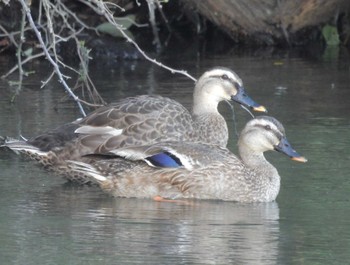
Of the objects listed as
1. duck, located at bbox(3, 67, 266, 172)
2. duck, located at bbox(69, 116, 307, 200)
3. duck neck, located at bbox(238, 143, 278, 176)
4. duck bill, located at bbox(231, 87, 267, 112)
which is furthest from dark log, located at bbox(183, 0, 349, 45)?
duck, located at bbox(69, 116, 307, 200)

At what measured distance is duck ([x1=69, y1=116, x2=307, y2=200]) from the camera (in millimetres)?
10461

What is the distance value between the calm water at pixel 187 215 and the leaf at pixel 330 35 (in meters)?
5.44

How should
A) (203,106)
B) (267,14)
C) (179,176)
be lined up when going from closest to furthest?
(179,176)
(203,106)
(267,14)

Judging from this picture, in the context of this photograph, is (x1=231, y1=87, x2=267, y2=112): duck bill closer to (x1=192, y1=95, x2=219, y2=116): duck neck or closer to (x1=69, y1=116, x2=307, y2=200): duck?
(x1=192, y1=95, x2=219, y2=116): duck neck

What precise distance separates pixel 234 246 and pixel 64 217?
1.49m

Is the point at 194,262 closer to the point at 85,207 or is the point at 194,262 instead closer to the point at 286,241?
the point at 286,241

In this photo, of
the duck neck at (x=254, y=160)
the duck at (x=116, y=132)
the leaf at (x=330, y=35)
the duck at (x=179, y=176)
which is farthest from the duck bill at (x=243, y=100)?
the leaf at (x=330, y=35)

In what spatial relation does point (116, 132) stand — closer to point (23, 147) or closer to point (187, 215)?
point (23, 147)

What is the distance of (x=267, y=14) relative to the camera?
19.0m

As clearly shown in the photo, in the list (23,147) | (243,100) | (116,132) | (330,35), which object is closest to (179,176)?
(116,132)

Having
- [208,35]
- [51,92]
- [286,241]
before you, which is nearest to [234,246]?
[286,241]

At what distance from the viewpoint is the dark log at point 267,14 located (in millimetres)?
18844

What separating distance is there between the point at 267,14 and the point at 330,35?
1.47 meters

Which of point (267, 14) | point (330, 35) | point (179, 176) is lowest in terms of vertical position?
point (179, 176)
